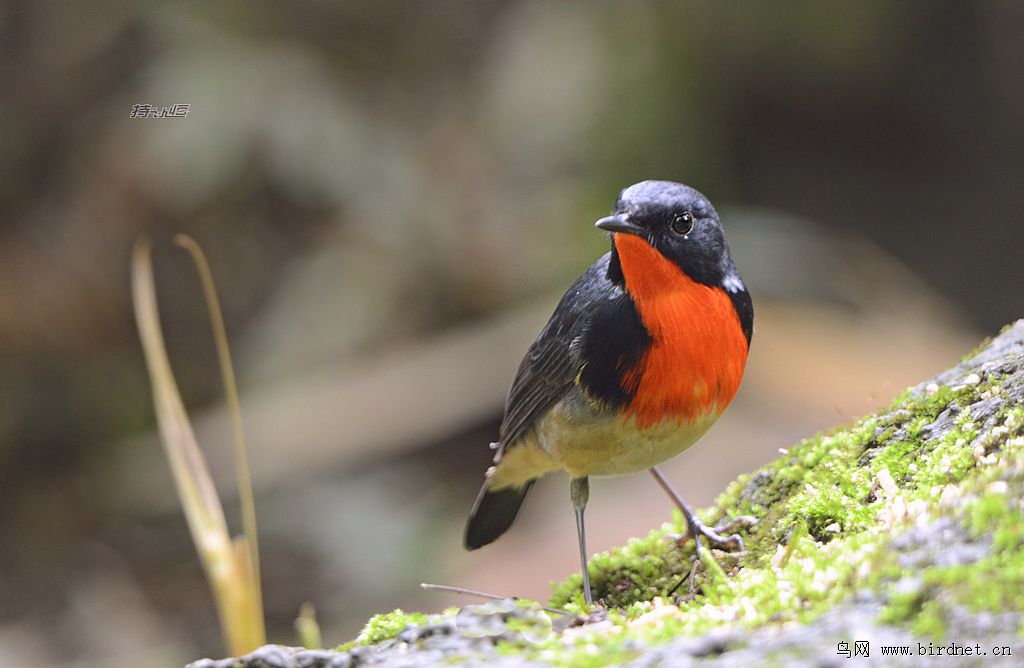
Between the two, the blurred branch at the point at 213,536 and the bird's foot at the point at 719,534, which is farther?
the bird's foot at the point at 719,534

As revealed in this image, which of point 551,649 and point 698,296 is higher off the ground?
point 698,296

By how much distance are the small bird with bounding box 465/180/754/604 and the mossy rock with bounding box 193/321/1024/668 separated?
0.32 m

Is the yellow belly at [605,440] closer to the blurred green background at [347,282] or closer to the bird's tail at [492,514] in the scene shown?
the bird's tail at [492,514]

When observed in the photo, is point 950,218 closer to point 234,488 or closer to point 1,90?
point 234,488

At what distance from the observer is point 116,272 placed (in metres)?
7.71

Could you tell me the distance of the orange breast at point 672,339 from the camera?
11.4 feet

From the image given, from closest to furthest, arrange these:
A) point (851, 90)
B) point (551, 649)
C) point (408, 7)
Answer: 1. point (551, 649)
2. point (408, 7)
3. point (851, 90)

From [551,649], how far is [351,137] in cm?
595

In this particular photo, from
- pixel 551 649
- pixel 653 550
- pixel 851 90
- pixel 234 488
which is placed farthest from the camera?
pixel 851 90

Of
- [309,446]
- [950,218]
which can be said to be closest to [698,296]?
[309,446]

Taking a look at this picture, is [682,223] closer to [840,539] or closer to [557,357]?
[557,357]

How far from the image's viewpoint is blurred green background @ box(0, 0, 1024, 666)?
7.42m

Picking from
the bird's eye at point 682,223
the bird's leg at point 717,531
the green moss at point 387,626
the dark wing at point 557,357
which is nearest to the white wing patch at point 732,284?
the bird's eye at point 682,223

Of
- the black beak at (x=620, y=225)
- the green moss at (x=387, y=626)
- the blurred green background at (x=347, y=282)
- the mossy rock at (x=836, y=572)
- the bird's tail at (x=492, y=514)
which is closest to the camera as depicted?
the mossy rock at (x=836, y=572)
